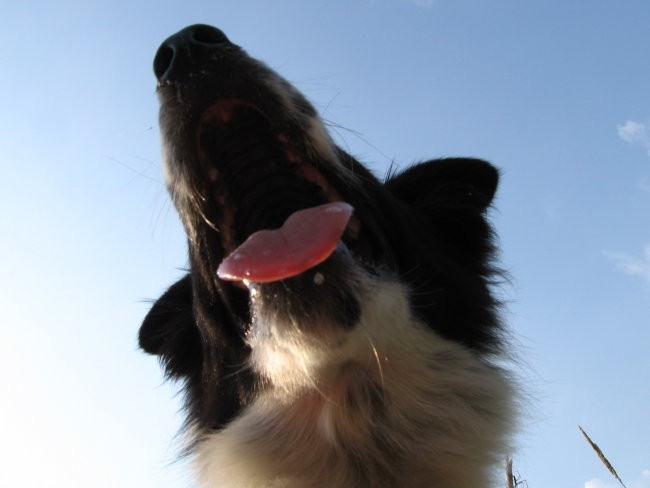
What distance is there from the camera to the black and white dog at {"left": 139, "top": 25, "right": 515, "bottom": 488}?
9.83ft

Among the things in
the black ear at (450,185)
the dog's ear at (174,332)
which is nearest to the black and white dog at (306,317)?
the dog's ear at (174,332)

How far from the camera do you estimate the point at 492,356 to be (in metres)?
3.92

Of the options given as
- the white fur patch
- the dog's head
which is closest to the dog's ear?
the dog's head

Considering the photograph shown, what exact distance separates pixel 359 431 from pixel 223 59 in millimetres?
1835

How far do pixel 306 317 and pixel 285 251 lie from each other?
30 centimetres

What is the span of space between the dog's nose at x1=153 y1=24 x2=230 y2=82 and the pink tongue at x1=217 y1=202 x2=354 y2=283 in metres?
0.85

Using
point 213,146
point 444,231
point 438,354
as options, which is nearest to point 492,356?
point 438,354

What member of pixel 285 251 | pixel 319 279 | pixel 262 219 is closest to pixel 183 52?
pixel 262 219

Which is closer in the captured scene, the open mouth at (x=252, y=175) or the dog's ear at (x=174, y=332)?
the open mouth at (x=252, y=175)

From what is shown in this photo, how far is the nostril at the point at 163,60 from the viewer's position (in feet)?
10.2

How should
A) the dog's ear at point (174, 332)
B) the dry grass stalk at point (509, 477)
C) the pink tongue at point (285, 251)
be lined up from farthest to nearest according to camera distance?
the dog's ear at point (174, 332) → the dry grass stalk at point (509, 477) → the pink tongue at point (285, 251)

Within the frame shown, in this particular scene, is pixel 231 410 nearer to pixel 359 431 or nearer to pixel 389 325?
pixel 359 431

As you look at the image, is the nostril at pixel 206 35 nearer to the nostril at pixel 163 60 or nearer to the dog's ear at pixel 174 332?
the nostril at pixel 163 60

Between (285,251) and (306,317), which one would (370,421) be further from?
(285,251)
